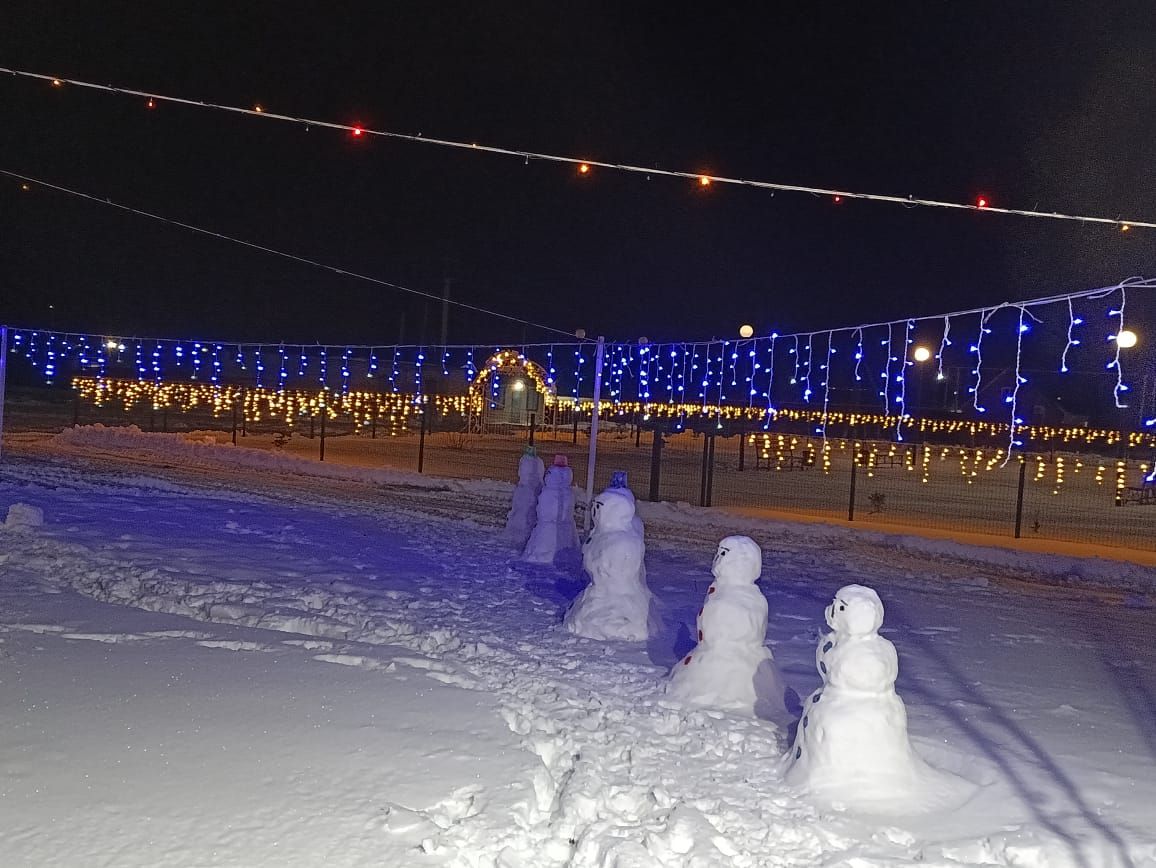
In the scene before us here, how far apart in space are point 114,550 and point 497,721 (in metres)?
6.40

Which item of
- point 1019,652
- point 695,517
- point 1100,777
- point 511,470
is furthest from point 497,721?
point 511,470

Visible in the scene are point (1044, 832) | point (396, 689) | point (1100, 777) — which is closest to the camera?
point (1044, 832)

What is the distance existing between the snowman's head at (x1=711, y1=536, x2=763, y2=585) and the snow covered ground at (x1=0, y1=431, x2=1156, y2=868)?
829mm

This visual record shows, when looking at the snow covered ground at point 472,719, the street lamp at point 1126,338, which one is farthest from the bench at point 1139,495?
the street lamp at point 1126,338

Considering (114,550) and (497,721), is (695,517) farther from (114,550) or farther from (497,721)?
(497,721)

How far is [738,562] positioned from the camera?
5984 mm

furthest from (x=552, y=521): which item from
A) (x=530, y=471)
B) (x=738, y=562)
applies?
(x=738, y=562)

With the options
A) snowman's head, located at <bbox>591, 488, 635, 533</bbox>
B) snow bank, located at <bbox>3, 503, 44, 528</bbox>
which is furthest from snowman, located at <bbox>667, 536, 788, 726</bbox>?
snow bank, located at <bbox>3, 503, 44, 528</bbox>

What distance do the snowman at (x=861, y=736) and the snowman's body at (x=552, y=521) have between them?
627cm

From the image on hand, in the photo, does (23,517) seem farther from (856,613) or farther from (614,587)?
(856,613)

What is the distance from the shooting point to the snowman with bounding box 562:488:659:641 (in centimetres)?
763

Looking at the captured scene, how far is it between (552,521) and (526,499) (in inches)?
49.0

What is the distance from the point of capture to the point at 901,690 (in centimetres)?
655

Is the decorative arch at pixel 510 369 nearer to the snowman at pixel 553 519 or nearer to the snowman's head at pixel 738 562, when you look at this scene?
the snowman at pixel 553 519
